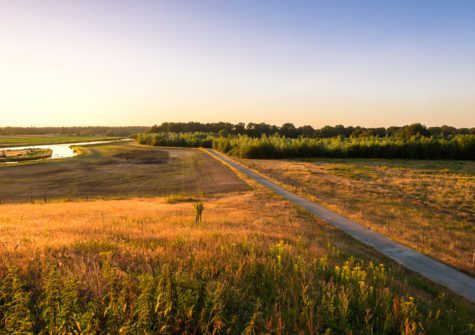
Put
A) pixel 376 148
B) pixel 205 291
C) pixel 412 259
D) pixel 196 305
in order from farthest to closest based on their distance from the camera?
pixel 376 148, pixel 412 259, pixel 205 291, pixel 196 305

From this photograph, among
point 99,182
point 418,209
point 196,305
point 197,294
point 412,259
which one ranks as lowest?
point 99,182

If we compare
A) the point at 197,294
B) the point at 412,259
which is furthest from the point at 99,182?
the point at 197,294

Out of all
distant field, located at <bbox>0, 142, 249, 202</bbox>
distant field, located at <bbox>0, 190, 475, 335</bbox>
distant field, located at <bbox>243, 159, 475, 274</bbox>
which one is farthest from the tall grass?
distant field, located at <bbox>0, 142, 249, 202</bbox>

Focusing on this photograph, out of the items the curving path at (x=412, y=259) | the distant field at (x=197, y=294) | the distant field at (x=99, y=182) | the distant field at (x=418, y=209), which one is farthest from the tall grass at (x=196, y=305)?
the distant field at (x=99, y=182)

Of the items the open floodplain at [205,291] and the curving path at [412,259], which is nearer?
the open floodplain at [205,291]

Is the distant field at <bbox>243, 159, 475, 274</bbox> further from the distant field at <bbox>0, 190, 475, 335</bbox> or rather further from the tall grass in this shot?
the tall grass

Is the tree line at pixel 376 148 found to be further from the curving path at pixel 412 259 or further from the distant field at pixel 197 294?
the distant field at pixel 197 294

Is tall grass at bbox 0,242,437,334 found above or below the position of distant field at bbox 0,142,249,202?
above

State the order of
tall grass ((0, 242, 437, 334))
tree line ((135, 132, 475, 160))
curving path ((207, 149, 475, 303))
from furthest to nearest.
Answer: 1. tree line ((135, 132, 475, 160))
2. curving path ((207, 149, 475, 303))
3. tall grass ((0, 242, 437, 334))

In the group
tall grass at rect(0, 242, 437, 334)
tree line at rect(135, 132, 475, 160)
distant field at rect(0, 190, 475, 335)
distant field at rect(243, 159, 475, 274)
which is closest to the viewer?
tall grass at rect(0, 242, 437, 334)

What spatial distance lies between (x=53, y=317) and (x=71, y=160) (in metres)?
77.6

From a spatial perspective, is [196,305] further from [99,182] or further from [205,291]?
[99,182]


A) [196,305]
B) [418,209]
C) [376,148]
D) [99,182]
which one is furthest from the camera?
[376,148]

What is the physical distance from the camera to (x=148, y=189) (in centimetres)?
4025
